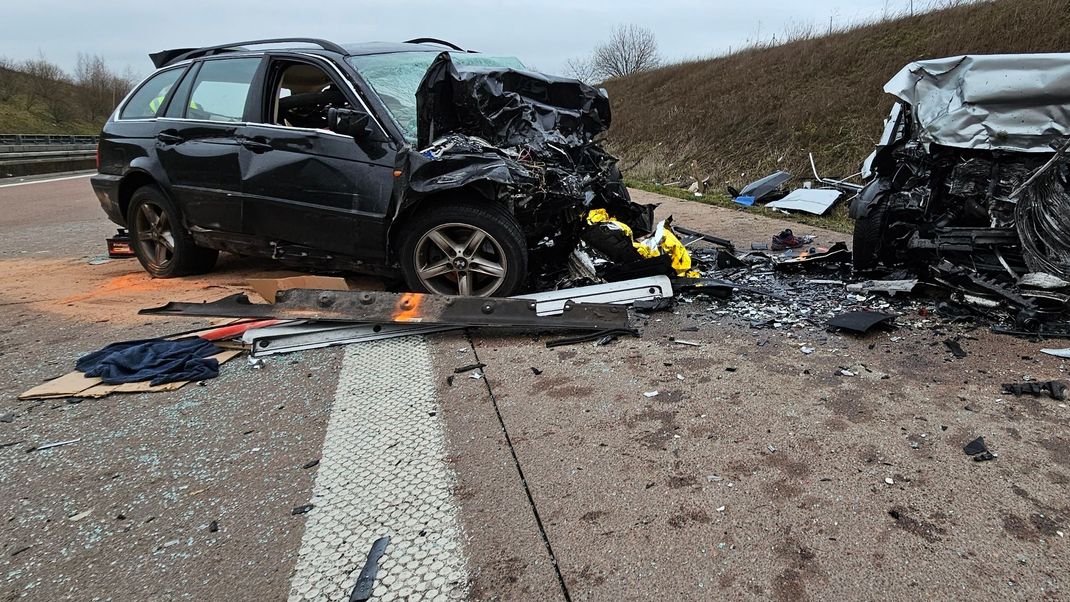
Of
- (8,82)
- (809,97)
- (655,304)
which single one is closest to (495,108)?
(655,304)

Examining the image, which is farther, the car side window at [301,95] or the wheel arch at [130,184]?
the wheel arch at [130,184]

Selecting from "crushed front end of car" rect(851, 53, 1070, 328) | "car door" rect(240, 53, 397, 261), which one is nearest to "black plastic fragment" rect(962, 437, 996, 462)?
"crushed front end of car" rect(851, 53, 1070, 328)

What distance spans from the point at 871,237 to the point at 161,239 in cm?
634

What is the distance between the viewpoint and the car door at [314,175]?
469 centimetres

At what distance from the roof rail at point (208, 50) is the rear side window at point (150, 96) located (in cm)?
21

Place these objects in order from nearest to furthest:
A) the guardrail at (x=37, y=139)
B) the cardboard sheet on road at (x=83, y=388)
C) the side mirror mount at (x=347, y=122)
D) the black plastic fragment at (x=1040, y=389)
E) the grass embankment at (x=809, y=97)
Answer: the black plastic fragment at (x=1040, y=389), the cardboard sheet on road at (x=83, y=388), the side mirror mount at (x=347, y=122), the grass embankment at (x=809, y=97), the guardrail at (x=37, y=139)

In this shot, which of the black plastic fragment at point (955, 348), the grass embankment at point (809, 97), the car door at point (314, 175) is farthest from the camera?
the grass embankment at point (809, 97)

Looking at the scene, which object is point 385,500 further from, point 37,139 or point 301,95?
point 37,139

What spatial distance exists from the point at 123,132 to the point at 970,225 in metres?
7.29

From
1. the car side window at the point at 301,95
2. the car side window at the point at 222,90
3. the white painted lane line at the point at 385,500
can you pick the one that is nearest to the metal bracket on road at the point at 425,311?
the white painted lane line at the point at 385,500

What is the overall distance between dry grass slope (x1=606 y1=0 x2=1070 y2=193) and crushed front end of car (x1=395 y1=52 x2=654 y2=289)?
9.10 meters

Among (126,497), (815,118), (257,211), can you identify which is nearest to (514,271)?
(257,211)

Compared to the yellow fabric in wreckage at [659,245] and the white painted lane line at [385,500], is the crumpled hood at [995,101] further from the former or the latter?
the white painted lane line at [385,500]

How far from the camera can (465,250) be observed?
456cm
